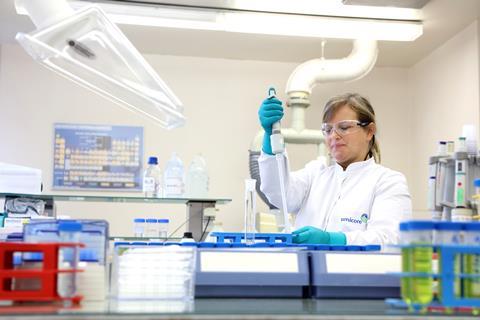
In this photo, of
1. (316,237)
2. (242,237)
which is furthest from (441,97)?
(242,237)

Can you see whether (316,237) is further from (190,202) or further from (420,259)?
(190,202)

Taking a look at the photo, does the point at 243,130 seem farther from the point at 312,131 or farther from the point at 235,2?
the point at 235,2

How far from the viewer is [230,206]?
4.57 m

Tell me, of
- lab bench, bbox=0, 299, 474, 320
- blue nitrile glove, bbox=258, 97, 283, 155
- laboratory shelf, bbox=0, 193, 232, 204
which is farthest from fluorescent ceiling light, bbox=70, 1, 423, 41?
lab bench, bbox=0, 299, 474, 320

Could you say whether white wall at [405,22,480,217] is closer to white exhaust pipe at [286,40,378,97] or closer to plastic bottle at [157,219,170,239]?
white exhaust pipe at [286,40,378,97]

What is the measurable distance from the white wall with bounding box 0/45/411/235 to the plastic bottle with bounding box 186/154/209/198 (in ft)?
0.29

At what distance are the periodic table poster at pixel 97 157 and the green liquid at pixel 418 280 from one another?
3.77 meters

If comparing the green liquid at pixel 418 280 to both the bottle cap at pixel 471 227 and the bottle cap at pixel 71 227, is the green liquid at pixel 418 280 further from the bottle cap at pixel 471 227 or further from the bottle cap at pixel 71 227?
the bottle cap at pixel 71 227

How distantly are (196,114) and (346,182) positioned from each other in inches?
97.6

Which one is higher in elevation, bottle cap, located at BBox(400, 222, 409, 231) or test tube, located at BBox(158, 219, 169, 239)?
bottle cap, located at BBox(400, 222, 409, 231)

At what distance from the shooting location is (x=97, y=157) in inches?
175

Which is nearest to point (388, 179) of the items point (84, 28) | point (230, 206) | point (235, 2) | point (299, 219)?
point (299, 219)

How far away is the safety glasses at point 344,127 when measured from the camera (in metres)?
2.22

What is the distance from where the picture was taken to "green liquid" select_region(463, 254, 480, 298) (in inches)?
32.2
